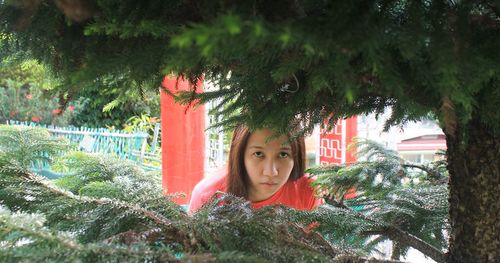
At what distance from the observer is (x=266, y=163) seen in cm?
161

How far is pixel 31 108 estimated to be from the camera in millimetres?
8438

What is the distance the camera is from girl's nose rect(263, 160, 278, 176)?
1.58 metres

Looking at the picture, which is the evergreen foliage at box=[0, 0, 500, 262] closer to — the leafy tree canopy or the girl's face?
the leafy tree canopy

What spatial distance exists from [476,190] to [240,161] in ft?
3.42

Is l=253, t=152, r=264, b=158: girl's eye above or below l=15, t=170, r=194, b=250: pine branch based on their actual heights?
above

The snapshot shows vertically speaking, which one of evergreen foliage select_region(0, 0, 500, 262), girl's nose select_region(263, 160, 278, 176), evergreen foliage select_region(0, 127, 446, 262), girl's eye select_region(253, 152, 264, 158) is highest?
evergreen foliage select_region(0, 0, 500, 262)

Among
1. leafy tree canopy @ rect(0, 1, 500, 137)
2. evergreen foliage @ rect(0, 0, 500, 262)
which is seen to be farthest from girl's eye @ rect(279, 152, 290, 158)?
leafy tree canopy @ rect(0, 1, 500, 137)

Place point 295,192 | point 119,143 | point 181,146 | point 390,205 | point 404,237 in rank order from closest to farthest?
point 404,237, point 390,205, point 295,192, point 181,146, point 119,143

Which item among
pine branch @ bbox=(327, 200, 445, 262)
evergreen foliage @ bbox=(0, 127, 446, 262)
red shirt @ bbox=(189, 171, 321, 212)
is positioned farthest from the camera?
red shirt @ bbox=(189, 171, 321, 212)

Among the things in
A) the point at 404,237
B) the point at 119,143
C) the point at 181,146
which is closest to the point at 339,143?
the point at 181,146

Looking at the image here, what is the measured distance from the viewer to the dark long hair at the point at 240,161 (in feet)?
5.59

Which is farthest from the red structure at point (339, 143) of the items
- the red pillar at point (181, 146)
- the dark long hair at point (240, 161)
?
the dark long hair at point (240, 161)

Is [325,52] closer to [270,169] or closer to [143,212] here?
[143,212]

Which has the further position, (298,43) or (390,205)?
(390,205)
